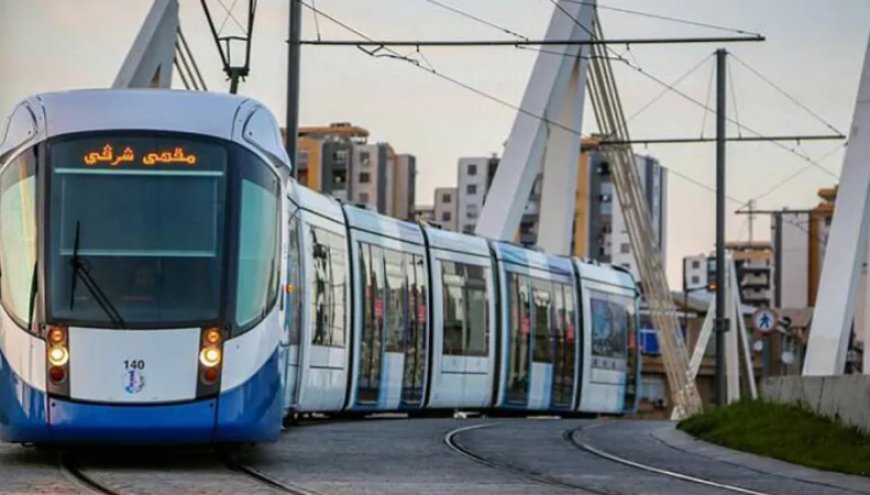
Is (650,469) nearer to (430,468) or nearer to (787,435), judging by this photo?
(430,468)

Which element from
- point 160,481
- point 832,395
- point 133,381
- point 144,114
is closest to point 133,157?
point 144,114

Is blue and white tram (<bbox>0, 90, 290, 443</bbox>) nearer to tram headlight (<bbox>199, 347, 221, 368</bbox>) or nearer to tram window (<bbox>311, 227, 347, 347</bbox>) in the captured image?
tram headlight (<bbox>199, 347, 221, 368</bbox>)

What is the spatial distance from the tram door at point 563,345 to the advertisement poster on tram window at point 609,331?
1147 mm

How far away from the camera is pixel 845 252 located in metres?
45.2

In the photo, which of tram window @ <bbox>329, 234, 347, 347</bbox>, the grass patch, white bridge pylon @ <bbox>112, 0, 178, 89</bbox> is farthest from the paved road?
white bridge pylon @ <bbox>112, 0, 178, 89</bbox>

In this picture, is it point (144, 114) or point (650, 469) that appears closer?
point (144, 114)

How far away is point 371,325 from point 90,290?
452 inches

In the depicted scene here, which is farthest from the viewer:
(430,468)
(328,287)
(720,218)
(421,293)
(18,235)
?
(720,218)

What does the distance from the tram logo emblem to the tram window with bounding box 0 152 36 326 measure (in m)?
0.91

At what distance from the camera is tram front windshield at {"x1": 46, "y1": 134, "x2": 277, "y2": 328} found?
1698cm

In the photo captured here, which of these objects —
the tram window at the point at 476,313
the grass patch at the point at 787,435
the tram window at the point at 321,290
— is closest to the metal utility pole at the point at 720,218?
the tram window at the point at 476,313

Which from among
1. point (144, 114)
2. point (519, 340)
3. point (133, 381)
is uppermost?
point (144, 114)

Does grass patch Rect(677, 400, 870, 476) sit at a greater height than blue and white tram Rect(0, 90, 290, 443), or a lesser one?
lesser

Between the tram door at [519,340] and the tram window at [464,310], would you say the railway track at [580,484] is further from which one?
the tram door at [519,340]
